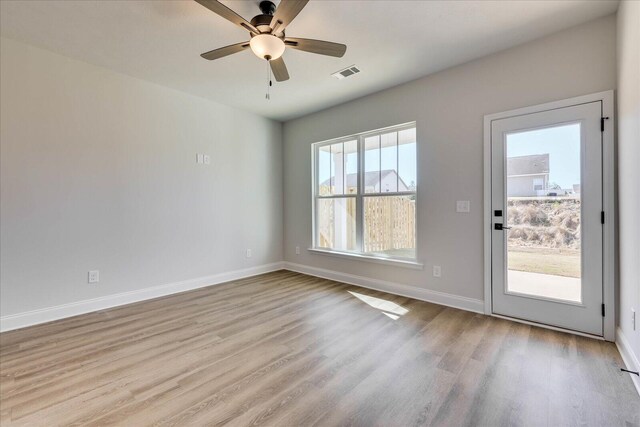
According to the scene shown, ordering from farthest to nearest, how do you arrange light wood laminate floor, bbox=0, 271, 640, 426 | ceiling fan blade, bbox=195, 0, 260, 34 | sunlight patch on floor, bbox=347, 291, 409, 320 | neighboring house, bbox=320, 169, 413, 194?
neighboring house, bbox=320, 169, 413, 194 → sunlight patch on floor, bbox=347, 291, 409, 320 → ceiling fan blade, bbox=195, 0, 260, 34 → light wood laminate floor, bbox=0, 271, 640, 426

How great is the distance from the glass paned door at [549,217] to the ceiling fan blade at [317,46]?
1834 millimetres

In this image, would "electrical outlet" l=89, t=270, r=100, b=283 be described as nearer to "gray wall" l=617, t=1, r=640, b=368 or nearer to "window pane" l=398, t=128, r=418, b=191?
"window pane" l=398, t=128, r=418, b=191

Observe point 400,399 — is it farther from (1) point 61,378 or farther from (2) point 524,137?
(2) point 524,137

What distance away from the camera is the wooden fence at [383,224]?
369 cm

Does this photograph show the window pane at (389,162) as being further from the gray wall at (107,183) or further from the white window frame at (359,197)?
the gray wall at (107,183)

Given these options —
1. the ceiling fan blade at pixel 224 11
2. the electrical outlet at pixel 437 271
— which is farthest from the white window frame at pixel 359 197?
the ceiling fan blade at pixel 224 11

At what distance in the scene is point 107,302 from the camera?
3207 millimetres

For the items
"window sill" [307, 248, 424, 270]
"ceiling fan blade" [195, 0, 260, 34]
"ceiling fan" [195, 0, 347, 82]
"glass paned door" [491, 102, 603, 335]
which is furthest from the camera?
"window sill" [307, 248, 424, 270]

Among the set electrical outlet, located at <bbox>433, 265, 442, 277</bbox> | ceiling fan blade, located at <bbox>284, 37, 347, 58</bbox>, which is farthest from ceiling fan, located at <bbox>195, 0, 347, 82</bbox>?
electrical outlet, located at <bbox>433, 265, 442, 277</bbox>

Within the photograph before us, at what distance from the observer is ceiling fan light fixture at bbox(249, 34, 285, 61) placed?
80.7 inches

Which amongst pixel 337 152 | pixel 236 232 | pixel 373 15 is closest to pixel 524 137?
pixel 373 15

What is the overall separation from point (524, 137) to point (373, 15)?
1.84 meters

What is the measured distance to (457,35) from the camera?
2592 millimetres

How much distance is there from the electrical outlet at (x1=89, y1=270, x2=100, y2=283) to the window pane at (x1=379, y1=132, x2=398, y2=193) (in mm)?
3627
